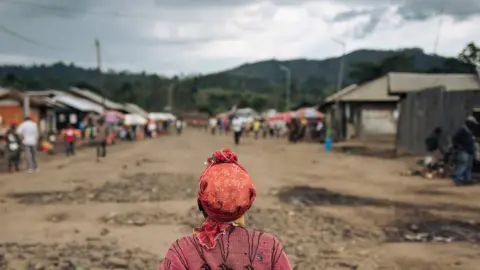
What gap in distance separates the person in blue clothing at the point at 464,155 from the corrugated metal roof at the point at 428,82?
30.8 feet

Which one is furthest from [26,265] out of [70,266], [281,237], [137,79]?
[137,79]

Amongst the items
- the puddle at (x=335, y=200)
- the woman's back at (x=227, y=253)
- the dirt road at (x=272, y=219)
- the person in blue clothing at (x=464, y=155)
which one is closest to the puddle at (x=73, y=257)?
the dirt road at (x=272, y=219)

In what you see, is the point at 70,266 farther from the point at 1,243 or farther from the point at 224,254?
the point at 224,254

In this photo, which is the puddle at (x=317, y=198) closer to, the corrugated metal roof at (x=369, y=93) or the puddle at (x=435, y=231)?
the puddle at (x=435, y=231)

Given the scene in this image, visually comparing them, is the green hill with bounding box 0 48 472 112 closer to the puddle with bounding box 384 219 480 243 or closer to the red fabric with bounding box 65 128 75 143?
the red fabric with bounding box 65 128 75 143

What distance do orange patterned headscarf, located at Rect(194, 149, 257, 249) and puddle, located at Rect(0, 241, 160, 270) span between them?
4.43 m

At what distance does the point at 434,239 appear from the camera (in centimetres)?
834

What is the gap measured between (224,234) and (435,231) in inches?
276

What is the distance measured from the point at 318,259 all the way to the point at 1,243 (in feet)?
14.4

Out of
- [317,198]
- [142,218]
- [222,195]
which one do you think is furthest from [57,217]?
[222,195]

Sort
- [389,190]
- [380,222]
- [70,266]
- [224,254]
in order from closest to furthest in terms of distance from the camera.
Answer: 1. [224,254]
2. [70,266]
3. [380,222]
4. [389,190]

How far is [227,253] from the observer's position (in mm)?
2674

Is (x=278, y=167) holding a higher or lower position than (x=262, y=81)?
lower

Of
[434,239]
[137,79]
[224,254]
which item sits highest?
[137,79]
